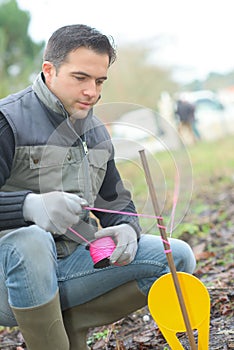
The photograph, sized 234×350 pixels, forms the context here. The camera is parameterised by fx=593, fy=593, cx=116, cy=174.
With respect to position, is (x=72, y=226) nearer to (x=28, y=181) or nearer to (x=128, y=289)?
(x=28, y=181)

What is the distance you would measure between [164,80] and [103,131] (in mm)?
11339

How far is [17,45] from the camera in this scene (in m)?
10.6

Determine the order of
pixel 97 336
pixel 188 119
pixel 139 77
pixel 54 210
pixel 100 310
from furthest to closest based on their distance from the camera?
pixel 139 77 → pixel 188 119 → pixel 97 336 → pixel 100 310 → pixel 54 210

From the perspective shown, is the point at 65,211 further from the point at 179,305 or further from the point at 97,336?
the point at 97,336

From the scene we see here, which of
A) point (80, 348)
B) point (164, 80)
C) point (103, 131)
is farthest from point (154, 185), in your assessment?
point (164, 80)

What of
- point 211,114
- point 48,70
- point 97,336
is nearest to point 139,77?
point 211,114

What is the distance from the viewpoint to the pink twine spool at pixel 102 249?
5.75 feet

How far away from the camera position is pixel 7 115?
169 centimetres

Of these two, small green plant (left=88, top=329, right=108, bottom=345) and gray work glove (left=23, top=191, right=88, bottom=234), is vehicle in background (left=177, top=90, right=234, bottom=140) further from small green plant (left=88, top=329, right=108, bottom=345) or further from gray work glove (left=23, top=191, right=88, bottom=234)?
gray work glove (left=23, top=191, right=88, bottom=234)

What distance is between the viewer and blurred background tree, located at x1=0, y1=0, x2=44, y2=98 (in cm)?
960

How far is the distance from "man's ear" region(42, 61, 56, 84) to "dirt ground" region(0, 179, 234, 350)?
904 mm

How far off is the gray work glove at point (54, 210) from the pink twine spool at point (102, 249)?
0.61 feet

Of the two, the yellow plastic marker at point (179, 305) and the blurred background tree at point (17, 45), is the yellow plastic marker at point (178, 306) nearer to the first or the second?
the yellow plastic marker at point (179, 305)

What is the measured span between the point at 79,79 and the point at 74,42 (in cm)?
11
